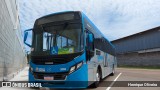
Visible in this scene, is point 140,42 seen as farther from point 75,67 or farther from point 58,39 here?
point 75,67

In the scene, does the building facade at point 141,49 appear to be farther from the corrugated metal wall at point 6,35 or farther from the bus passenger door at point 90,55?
the bus passenger door at point 90,55

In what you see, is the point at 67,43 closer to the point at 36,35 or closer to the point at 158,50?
the point at 36,35

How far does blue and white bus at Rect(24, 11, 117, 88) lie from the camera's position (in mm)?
9016

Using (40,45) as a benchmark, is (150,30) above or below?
above

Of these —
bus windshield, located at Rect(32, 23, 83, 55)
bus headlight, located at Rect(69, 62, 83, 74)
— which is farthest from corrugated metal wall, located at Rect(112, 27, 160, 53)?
bus headlight, located at Rect(69, 62, 83, 74)

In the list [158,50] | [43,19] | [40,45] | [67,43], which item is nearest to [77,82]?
[67,43]

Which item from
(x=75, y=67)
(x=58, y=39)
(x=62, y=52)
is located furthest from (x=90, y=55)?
(x=58, y=39)

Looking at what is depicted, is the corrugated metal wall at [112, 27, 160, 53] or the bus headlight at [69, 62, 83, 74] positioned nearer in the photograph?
the bus headlight at [69, 62, 83, 74]

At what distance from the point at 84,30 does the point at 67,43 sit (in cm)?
94

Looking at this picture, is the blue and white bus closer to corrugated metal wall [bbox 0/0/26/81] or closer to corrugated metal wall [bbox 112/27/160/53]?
corrugated metal wall [bbox 0/0/26/81]

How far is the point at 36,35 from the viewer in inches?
393

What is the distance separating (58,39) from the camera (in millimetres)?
9367

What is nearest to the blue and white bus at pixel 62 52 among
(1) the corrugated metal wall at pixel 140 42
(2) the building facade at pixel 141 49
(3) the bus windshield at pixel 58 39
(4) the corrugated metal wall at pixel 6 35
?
(3) the bus windshield at pixel 58 39

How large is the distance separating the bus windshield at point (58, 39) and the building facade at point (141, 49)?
39051 millimetres
